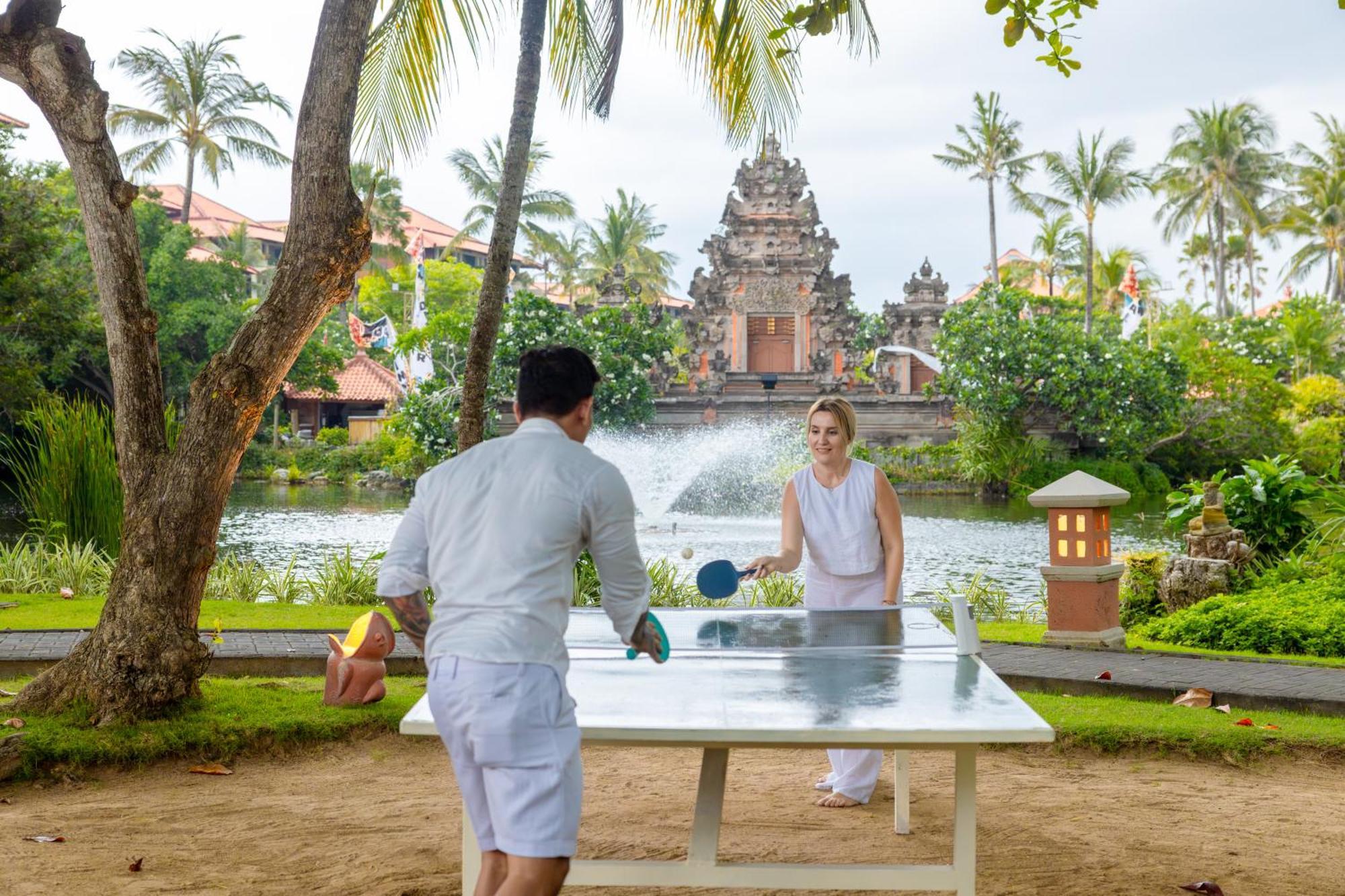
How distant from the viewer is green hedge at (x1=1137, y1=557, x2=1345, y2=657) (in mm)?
8320

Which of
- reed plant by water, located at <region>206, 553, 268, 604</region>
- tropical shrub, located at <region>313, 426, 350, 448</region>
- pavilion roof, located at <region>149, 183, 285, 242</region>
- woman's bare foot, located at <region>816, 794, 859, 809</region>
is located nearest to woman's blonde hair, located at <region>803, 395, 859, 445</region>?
woman's bare foot, located at <region>816, 794, 859, 809</region>

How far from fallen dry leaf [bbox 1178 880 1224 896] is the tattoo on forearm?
8.58 ft

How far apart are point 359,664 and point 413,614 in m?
3.55

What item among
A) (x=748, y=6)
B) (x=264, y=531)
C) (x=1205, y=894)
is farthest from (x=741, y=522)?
(x=1205, y=894)

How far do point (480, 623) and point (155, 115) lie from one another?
A: 41.2 metres

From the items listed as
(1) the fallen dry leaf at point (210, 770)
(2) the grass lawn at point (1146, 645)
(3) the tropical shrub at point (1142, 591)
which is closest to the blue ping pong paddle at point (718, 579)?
(1) the fallen dry leaf at point (210, 770)

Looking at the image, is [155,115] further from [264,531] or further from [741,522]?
[741,522]

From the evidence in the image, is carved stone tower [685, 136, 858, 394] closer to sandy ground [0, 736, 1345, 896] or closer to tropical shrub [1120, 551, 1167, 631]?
tropical shrub [1120, 551, 1167, 631]

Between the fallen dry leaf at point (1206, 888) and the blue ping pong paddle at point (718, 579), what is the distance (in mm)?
1715

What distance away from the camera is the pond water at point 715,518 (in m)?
17.0

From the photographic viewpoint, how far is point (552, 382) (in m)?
2.77

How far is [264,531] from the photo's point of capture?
68.0 feet

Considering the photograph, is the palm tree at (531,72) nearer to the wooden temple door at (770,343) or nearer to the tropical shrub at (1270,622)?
the tropical shrub at (1270,622)

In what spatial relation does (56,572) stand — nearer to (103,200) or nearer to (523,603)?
(103,200)
